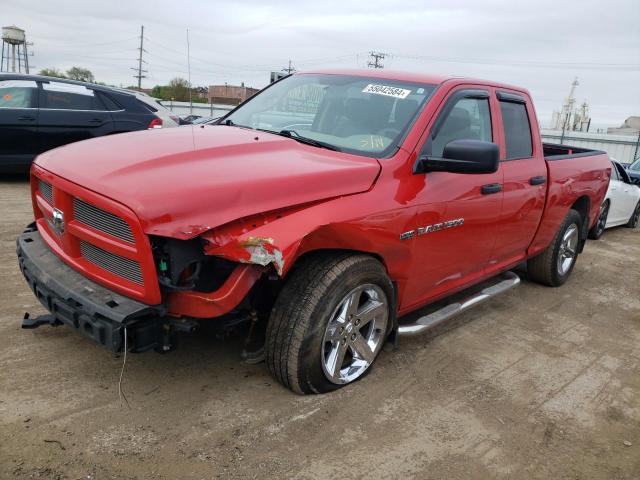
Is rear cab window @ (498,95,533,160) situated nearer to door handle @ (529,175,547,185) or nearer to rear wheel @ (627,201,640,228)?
door handle @ (529,175,547,185)

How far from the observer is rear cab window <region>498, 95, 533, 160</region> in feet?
14.0

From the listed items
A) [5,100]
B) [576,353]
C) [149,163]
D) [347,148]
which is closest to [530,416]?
[576,353]

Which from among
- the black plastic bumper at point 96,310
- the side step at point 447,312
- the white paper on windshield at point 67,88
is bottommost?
the side step at point 447,312

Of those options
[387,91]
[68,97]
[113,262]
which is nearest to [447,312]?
[387,91]

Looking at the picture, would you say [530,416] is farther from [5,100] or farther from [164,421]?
[5,100]

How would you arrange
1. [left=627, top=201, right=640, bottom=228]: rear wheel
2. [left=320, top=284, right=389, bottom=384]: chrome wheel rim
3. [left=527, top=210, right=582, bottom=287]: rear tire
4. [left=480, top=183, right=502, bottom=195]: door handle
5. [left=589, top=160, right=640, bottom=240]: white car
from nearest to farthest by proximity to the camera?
[left=320, top=284, right=389, bottom=384]: chrome wheel rim, [left=480, top=183, right=502, bottom=195]: door handle, [left=527, top=210, right=582, bottom=287]: rear tire, [left=589, top=160, right=640, bottom=240]: white car, [left=627, top=201, right=640, bottom=228]: rear wheel

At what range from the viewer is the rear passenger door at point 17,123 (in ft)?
26.4

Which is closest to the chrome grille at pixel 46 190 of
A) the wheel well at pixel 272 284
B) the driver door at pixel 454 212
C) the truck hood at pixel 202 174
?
the truck hood at pixel 202 174

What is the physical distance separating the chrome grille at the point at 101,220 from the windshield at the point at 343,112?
4.55 feet

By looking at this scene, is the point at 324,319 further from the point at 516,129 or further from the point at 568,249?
the point at 568,249

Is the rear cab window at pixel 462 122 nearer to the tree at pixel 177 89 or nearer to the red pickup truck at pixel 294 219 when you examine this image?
the red pickup truck at pixel 294 219

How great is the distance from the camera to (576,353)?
13.3 ft

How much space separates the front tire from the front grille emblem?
3.94ft

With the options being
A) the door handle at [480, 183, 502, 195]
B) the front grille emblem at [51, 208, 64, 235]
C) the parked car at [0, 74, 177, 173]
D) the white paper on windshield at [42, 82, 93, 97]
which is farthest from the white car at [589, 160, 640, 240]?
the white paper on windshield at [42, 82, 93, 97]
